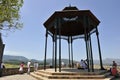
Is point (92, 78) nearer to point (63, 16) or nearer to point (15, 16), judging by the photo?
point (63, 16)

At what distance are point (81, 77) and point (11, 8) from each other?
12.8 metres

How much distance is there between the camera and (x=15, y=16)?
24094 millimetres

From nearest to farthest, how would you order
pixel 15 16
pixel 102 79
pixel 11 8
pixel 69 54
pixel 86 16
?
1. pixel 102 79
2. pixel 86 16
3. pixel 11 8
4. pixel 15 16
5. pixel 69 54

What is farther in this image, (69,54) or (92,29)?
(69,54)

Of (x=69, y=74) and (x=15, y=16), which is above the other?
(x=15, y=16)

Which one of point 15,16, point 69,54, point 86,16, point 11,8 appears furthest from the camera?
point 69,54

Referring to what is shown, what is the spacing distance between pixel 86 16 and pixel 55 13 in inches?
118

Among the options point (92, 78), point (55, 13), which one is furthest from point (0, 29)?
point (92, 78)

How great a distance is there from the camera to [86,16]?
17.9 m

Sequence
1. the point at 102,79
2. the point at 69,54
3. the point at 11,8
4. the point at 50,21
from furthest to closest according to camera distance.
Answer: the point at 69,54 → the point at 11,8 → the point at 50,21 → the point at 102,79

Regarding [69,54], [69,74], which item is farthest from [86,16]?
[69,54]

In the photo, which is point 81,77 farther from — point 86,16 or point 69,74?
point 86,16

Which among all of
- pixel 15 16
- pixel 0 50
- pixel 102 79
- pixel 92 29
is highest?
pixel 15 16

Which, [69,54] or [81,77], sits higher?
[69,54]
